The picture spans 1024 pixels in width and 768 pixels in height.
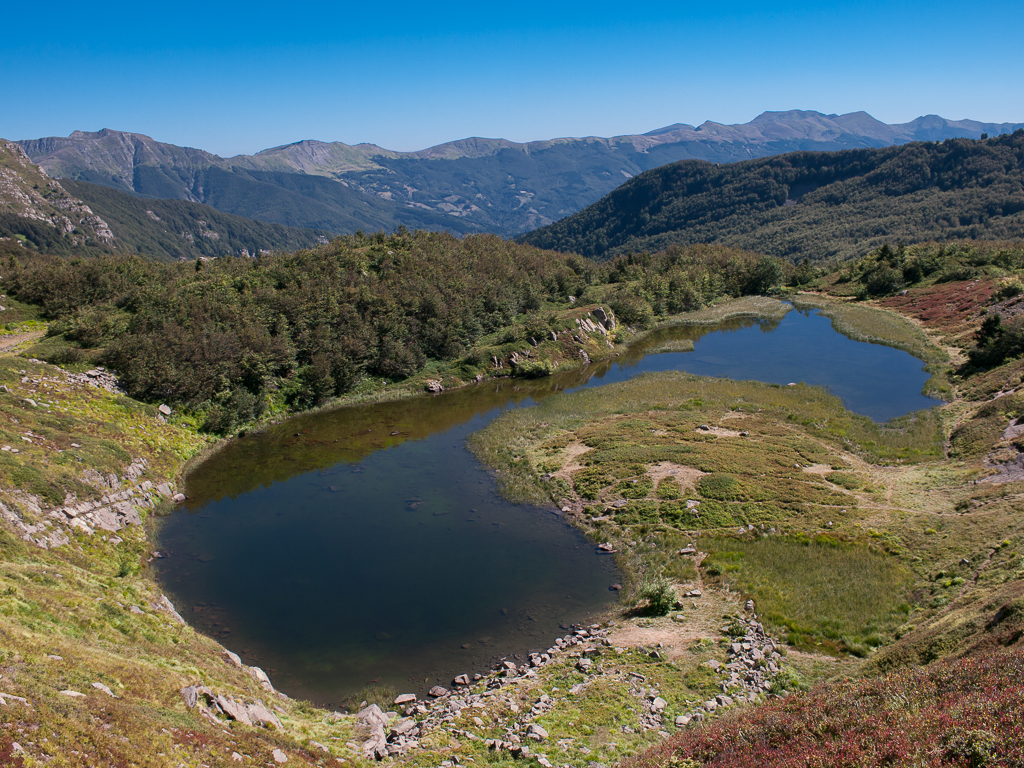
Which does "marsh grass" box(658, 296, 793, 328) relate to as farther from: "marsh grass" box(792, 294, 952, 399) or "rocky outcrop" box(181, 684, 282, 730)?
"rocky outcrop" box(181, 684, 282, 730)

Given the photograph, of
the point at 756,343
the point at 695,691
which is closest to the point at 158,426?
the point at 695,691

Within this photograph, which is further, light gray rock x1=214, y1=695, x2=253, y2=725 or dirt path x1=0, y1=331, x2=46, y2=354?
dirt path x1=0, y1=331, x2=46, y2=354

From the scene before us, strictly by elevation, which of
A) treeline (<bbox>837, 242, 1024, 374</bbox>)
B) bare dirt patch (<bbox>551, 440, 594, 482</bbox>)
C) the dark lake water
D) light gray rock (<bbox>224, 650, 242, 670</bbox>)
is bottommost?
the dark lake water

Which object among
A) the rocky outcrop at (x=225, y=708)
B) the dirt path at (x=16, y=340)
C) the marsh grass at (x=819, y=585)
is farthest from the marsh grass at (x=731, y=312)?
the rocky outcrop at (x=225, y=708)

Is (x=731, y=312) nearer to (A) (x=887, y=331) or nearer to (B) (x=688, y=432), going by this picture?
(A) (x=887, y=331)

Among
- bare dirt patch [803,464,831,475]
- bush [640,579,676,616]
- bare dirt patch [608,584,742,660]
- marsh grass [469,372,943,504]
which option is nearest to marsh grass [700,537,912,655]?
bare dirt patch [608,584,742,660]

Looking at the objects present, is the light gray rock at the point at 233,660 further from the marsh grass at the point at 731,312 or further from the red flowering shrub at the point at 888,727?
the marsh grass at the point at 731,312
